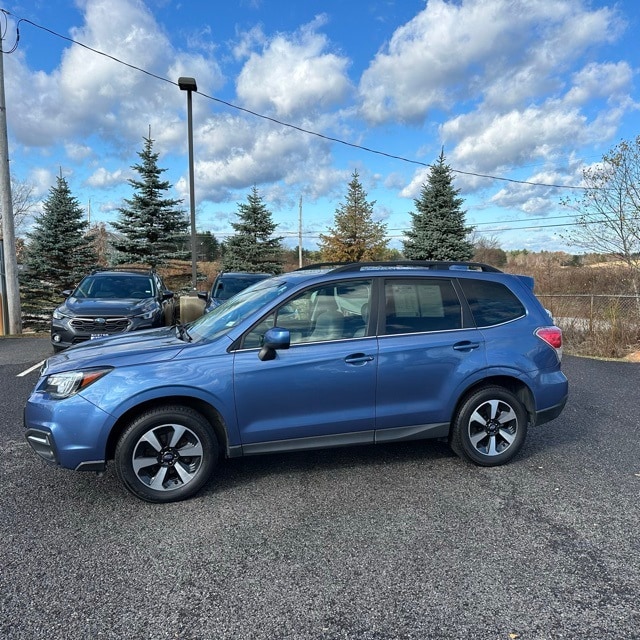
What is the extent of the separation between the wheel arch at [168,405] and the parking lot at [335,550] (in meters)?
0.43

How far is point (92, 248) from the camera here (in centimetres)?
2278

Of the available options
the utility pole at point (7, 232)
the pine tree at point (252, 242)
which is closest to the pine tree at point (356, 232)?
the pine tree at point (252, 242)

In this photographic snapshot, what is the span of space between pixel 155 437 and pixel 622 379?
25.3 feet

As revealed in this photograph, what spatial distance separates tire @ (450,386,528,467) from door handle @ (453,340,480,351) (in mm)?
390

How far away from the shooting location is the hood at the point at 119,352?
3.43 meters

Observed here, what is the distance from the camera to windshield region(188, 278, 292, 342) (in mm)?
3832

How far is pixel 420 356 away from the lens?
385 cm

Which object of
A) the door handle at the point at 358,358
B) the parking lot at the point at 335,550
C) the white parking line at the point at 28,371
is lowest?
the parking lot at the point at 335,550

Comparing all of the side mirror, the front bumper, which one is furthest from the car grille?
the side mirror

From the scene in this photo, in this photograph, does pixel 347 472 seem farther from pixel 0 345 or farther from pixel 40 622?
pixel 0 345

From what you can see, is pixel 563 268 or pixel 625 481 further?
pixel 563 268

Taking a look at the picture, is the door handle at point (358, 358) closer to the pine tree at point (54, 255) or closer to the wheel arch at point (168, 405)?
the wheel arch at point (168, 405)

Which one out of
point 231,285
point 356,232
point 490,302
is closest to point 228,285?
point 231,285

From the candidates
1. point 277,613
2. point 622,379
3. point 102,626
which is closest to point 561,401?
point 277,613
